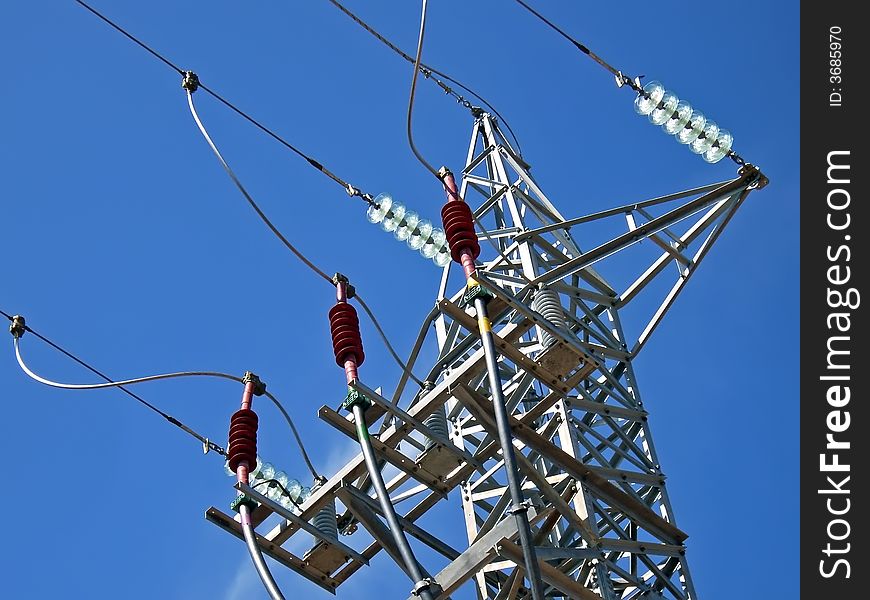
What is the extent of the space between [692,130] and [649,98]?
26.9 inches

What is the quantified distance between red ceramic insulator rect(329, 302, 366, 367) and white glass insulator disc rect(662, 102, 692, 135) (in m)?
4.67

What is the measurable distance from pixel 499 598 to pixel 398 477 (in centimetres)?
251

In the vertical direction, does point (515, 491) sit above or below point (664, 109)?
A: below

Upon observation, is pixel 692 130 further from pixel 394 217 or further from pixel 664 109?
pixel 394 217

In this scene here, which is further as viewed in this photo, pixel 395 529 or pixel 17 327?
pixel 17 327

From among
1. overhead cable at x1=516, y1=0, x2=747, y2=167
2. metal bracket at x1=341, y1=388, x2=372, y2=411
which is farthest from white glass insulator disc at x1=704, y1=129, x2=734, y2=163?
metal bracket at x1=341, y1=388, x2=372, y2=411

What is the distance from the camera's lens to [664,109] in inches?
639

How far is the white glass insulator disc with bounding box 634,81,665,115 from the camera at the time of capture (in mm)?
16234

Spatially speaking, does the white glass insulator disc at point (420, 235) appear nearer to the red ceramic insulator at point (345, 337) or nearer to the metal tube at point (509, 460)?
the red ceramic insulator at point (345, 337)

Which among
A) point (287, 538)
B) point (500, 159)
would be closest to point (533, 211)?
point (500, 159)

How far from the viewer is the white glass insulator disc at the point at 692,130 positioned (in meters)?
15.9

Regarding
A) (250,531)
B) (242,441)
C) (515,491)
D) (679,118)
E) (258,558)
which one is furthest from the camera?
(679,118)

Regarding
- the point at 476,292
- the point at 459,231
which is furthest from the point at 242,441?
the point at 476,292

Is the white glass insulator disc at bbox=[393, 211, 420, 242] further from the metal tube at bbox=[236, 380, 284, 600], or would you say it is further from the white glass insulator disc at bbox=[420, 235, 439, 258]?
the metal tube at bbox=[236, 380, 284, 600]
